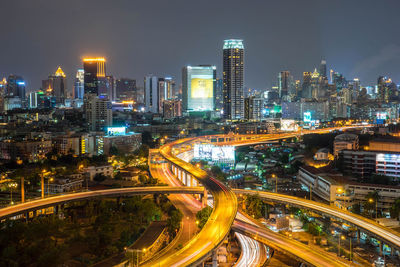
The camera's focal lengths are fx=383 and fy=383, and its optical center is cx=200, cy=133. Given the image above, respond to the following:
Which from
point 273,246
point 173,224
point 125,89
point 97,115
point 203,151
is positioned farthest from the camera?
point 125,89

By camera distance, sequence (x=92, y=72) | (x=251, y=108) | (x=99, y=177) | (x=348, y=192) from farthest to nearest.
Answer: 1. (x=92, y=72)
2. (x=251, y=108)
3. (x=99, y=177)
4. (x=348, y=192)

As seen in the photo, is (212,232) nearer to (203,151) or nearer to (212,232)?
(212,232)

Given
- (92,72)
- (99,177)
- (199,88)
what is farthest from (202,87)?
(99,177)

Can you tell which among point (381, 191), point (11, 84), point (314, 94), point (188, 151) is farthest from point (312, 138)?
point (11, 84)

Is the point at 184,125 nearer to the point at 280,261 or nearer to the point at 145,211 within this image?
the point at 145,211

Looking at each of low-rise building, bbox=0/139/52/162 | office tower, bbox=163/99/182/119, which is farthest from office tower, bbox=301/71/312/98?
low-rise building, bbox=0/139/52/162

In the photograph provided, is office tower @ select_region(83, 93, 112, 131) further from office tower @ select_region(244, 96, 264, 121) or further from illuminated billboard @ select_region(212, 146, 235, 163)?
office tower @ select_region(244, 96, 264, 121)
